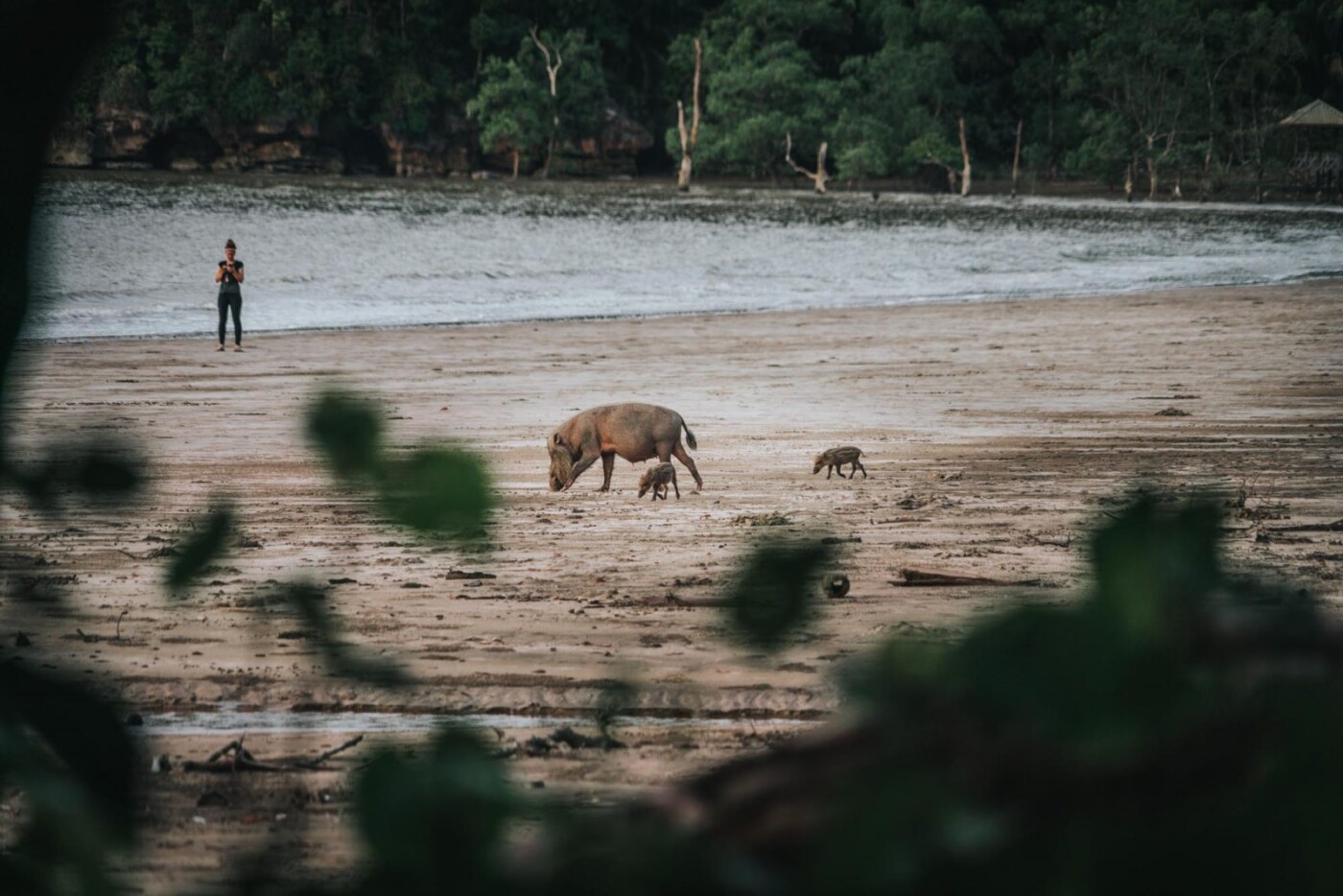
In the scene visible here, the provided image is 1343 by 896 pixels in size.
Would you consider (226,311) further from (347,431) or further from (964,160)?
(964,160)

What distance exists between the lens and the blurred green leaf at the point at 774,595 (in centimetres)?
98

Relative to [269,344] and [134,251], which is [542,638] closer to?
[269,344]

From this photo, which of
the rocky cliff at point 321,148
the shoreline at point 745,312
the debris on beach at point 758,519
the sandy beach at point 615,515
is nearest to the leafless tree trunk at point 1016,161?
the rocky cliff at point 321,148

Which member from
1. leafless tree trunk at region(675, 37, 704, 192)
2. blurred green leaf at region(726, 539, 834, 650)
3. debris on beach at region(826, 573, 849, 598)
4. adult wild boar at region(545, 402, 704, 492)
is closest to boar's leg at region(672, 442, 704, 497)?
adult wild boar at region(545, 402, 704, 492)

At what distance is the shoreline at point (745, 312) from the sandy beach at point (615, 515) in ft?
6.57

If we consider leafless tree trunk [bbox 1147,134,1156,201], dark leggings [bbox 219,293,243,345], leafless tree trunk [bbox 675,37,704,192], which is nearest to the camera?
dark leggings [bbox 219,293,243,345]

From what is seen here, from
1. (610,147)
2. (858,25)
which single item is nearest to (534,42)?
(610,147)

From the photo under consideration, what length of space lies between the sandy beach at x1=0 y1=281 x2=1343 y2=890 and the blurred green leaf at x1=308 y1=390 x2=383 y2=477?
0.02 m

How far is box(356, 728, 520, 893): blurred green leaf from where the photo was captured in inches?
26.7

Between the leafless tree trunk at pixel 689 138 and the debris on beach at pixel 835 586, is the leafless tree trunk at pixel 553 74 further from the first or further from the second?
the debris on beach at pixel 835 586

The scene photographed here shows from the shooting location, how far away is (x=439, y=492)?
0.96 m

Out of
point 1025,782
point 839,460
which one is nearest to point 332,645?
point 1025,782

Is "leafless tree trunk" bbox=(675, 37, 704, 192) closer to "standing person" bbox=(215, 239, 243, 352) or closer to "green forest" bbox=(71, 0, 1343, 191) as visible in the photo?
"green forest" bbox=(71, 0, 1343, 191)

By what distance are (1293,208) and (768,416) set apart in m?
52.7
